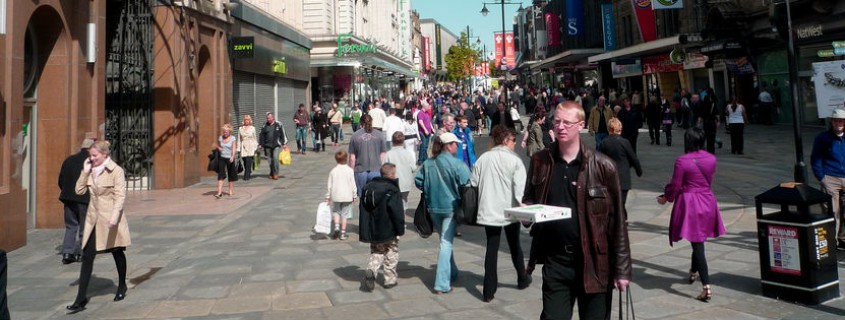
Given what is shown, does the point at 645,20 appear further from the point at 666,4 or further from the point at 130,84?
the point at 130,84

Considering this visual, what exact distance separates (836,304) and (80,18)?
11.4 m

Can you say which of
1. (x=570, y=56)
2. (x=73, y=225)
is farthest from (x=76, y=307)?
(x=570, y=56)

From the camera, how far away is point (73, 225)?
337 inches

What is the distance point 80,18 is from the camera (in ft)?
36.9

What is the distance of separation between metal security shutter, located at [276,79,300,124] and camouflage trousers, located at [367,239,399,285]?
20.3m

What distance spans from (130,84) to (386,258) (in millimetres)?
10630

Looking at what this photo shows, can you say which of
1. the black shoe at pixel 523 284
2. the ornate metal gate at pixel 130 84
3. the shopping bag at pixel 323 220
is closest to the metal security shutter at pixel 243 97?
the ornate metal gate at pixel 130 84

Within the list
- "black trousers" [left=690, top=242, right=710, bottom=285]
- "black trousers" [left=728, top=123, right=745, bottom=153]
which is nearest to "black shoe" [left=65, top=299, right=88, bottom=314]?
"black trousers" [left=690, top=242, right=710, bottom=285]

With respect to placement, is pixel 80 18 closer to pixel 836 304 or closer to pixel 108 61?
pixel 108 61

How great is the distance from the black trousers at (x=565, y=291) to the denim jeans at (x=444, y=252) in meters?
2.69

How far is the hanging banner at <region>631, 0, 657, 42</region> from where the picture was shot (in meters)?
33.8

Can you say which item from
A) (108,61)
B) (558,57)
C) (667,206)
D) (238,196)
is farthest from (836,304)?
(558,57)

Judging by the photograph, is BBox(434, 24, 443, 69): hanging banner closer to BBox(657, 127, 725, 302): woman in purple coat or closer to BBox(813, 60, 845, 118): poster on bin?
BBox(813, 60, 845, 118): poster on bin

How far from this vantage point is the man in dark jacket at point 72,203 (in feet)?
27.6
